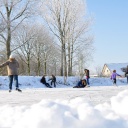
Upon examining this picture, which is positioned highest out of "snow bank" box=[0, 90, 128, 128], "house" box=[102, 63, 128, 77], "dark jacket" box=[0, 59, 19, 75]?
"house" box=[102, 63, 128, 77]

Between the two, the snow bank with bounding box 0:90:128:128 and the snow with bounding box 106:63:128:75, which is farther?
the snow with bounding box 106:63:128:75

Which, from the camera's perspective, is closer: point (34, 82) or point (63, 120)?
point (63, 120)

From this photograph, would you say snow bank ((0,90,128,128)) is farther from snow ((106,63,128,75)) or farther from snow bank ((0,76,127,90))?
snow ((106,63,128,75))

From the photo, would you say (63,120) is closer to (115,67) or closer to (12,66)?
(12,66)

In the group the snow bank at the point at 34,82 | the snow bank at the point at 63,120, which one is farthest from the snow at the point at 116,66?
the snow bank at the point at 63,120

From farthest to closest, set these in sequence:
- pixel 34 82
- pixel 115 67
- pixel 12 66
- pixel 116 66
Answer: pixel 116 66 < pixel 115 67 < pixel 34 82 < pixel 12 66

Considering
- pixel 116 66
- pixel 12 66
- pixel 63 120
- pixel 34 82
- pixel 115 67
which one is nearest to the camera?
pixel 63 120

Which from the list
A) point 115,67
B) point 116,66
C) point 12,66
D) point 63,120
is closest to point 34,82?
point 12,66

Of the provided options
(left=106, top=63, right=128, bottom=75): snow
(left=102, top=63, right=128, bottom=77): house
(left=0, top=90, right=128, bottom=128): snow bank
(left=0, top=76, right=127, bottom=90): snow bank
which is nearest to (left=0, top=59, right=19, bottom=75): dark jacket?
(left=0, top=90, right=128, bottom=128): snow bank

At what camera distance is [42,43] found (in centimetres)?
5138

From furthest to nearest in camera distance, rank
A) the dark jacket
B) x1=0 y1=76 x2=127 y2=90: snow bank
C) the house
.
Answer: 1. the house
2. x1=0 y1=76 x2=127 y2=90: snow bank
3. the dark jacket

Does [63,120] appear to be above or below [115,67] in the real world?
below

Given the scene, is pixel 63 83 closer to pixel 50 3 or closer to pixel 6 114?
pixel 50 3

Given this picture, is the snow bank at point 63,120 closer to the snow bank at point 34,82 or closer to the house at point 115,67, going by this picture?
the snow bank at point 34,82
